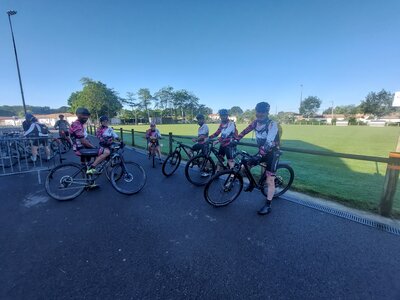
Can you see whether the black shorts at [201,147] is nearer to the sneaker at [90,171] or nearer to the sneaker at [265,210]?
the sneaker at [265,210]

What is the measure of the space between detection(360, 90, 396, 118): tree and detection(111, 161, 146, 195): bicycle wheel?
95.8 meters

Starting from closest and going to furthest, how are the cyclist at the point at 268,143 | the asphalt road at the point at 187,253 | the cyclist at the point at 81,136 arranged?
the asphalt road at the point at 187,253, the cyclist at the point at 268,143, the cyclist at the point at 81,136

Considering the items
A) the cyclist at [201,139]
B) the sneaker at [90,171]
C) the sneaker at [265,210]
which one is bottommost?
the sneaker at [265,210]

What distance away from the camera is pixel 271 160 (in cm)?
330

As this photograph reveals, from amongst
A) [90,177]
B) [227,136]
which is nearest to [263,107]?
[227,136]

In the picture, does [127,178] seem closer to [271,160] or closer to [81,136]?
[81,136]

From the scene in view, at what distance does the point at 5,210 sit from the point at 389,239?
6172 mm

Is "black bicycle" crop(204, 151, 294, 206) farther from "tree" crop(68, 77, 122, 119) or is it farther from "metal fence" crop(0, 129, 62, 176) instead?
"tree" crop(68, 77, 122, 119)

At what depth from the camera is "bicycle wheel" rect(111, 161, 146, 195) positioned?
13.4ft

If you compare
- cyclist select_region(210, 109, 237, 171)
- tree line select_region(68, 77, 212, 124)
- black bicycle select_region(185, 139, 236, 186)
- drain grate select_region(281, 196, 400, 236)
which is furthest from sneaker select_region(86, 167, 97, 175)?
A: tree line select_region(68, 77, 212, 124)

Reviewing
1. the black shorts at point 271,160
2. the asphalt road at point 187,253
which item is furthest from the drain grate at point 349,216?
the black shorts at point 271,160

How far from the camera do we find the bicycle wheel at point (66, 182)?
3.66 metres

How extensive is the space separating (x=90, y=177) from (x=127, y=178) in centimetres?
78

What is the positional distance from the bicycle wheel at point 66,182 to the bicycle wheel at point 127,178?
2.04 feet
